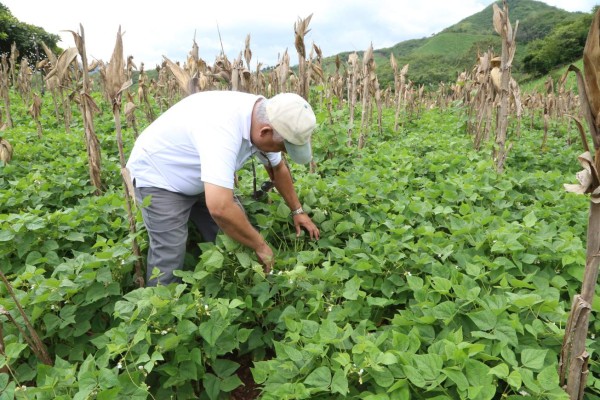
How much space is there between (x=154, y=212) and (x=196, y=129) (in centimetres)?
65

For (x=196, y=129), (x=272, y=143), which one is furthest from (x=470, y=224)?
(x=196, y=129)

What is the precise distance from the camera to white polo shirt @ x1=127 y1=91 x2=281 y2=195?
7.31 feet

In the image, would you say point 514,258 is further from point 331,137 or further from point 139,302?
point 331,137

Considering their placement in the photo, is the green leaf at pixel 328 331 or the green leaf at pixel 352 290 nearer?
the green leaf at pixel 328 331

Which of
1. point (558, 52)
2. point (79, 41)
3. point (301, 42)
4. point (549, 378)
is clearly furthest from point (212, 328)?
point (558, 52)

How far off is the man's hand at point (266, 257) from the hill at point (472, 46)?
21.3 feet

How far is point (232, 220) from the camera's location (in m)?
2.20

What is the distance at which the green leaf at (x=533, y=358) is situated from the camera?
4.84ft

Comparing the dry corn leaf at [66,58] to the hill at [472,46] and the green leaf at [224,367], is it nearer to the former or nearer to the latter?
the green leaf at [224,367]

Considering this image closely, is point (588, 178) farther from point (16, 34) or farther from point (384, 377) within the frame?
point (16, 34)

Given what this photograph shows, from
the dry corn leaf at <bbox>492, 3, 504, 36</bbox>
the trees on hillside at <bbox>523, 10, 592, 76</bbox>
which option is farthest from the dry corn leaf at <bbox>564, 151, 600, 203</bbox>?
the trees on hillside at <bbox>523, 10, 592, 76</bbox>

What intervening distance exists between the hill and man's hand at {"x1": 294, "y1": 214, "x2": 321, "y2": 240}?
597 cm

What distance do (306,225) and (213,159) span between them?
2.95 feet

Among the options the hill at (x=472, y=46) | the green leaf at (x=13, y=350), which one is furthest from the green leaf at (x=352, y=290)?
Result: the hill at (x=472, y=46)
